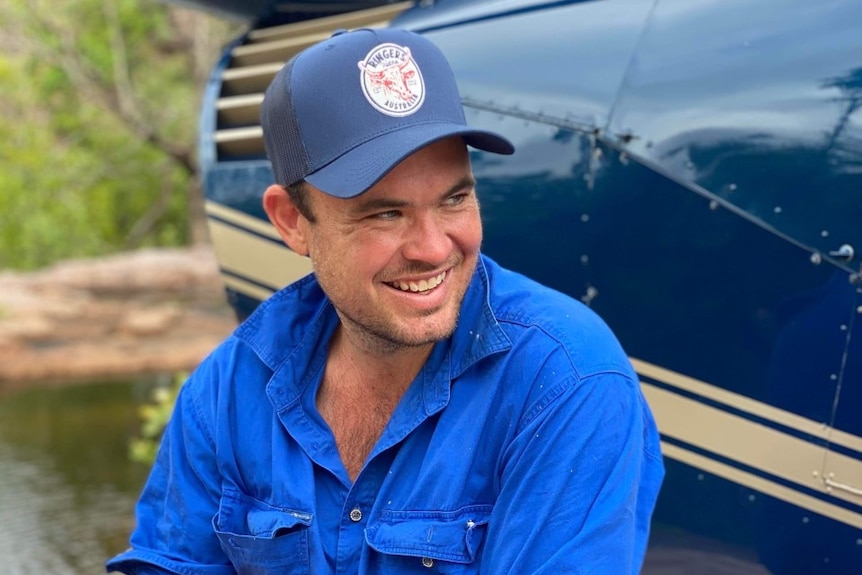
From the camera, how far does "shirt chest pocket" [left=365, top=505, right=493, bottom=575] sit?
5.44 ft

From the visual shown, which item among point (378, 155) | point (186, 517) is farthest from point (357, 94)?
point (186, 517)

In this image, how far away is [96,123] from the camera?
50.2ft

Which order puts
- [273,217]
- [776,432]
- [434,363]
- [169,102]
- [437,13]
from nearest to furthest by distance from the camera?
[434,363] → [273,217] → [776,432] → [437,13] → [169,102]

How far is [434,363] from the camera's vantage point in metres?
1.80

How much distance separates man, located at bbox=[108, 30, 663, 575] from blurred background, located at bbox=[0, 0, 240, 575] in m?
4.01

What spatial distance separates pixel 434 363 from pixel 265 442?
0.36 metres

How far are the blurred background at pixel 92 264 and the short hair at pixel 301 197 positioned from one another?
165 inches

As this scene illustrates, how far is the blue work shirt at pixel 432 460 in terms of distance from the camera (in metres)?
1.56

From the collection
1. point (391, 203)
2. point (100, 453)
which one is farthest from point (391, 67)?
point (100, 453)

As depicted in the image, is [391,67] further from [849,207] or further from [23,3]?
[23,3]

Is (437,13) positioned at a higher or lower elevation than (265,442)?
higher

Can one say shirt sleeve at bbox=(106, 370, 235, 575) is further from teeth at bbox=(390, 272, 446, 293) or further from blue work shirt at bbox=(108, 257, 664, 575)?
teeth at bbox=(390, 272, 446, 293)

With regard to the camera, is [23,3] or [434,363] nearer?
[434,363]

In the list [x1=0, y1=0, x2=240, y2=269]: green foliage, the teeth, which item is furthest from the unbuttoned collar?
[x1=0, y1=0, x2=240, y2=269]: green foliage
